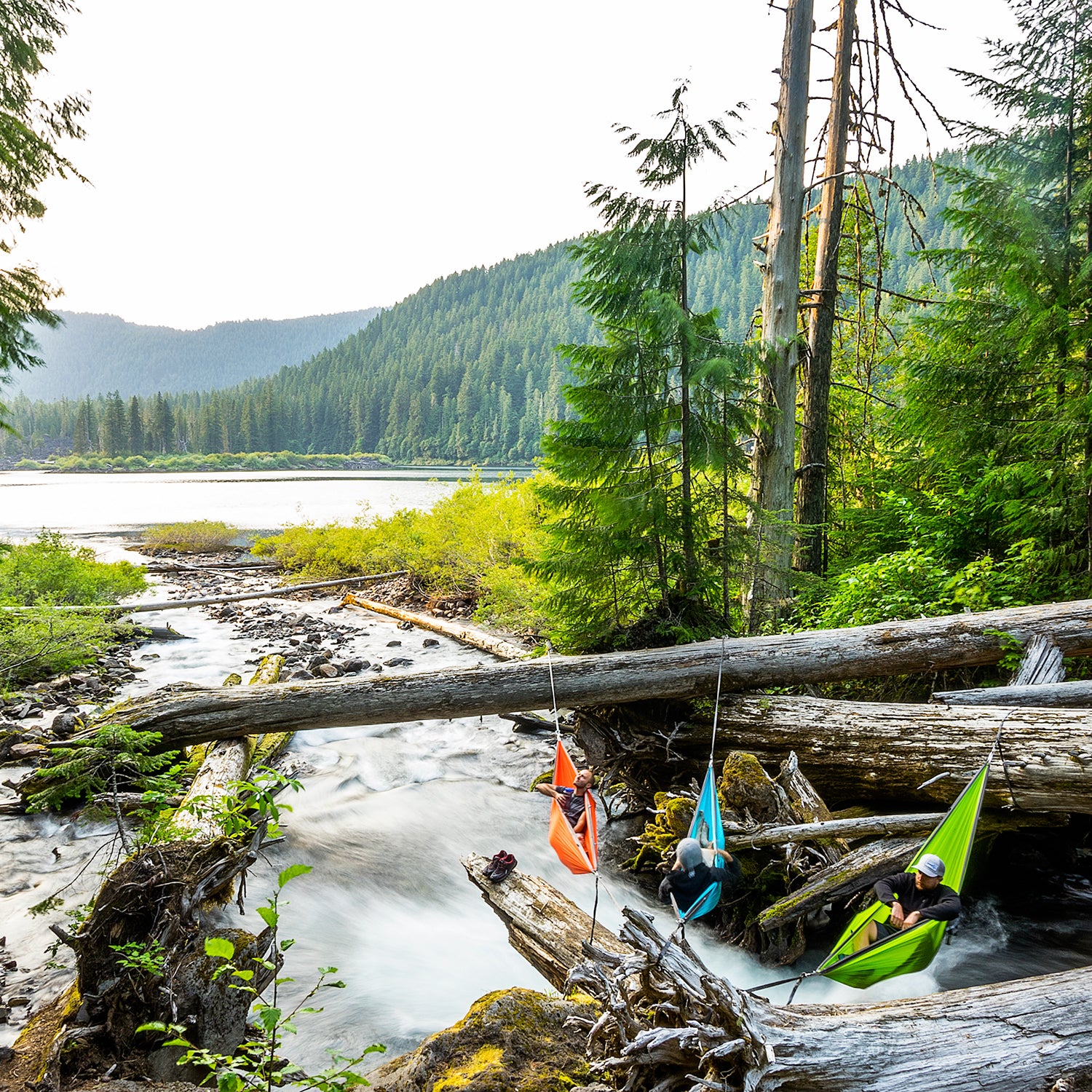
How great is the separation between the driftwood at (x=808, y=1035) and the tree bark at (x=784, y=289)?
4731 mm

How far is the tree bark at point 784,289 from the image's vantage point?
7.35 m

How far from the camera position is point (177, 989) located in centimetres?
295

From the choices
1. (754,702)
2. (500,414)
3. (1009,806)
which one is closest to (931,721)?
(1009,806)

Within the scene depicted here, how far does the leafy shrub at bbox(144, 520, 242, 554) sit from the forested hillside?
6261cm

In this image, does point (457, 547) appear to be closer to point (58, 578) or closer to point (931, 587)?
point (58, 578)

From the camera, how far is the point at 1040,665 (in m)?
5.03

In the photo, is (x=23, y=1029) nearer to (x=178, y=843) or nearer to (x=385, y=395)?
(x=178, y=843)

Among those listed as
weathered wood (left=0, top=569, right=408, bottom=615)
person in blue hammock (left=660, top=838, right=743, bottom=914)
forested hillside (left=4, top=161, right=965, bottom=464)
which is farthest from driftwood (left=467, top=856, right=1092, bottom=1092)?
forested hillside (left=4, top=161, right=965, bottom=464)

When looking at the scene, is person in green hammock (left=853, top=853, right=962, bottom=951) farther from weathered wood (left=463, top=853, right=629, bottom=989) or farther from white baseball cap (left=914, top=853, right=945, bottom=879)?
weathered wood (left=463, top=853, right=629, bottom=989)

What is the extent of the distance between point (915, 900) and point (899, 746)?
1340 mm

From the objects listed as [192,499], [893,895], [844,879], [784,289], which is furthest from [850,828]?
[192,499]

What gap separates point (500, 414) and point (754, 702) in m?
118

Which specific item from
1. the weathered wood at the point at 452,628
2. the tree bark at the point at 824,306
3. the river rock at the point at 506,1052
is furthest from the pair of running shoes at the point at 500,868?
the tree bark at the point at 824,306

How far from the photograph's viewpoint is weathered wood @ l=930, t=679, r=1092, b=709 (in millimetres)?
4727
